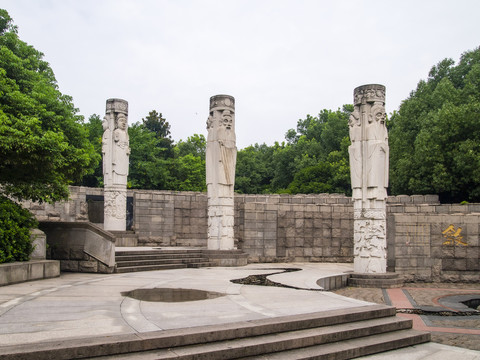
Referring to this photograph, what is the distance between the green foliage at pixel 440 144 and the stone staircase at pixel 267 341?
64.7 ft

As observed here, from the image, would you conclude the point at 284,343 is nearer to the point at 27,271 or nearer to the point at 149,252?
the point at 27,271

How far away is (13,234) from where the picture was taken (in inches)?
318

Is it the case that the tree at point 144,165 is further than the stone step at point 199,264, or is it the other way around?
Answer: the tree at point 144,165

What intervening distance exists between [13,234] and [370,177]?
27.7ft

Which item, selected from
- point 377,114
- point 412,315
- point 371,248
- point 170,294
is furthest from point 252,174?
point 170,294

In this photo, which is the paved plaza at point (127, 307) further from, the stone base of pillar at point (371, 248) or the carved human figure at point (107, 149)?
the carved human figure at point (107, 149)

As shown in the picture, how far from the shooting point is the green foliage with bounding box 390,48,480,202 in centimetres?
2394

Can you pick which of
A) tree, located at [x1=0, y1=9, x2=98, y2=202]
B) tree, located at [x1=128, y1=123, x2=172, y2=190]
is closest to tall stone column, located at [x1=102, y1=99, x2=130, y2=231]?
tree, located at [x1=0, y1=9, x2=98, y2=202]

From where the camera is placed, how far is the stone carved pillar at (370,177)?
1200 cm

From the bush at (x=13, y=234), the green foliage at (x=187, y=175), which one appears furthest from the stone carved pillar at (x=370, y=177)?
the green foliage at (x=187, y=175)

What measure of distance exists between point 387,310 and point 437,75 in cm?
3178

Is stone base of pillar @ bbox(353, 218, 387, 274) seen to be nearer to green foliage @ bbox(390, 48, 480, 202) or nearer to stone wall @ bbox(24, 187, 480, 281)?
stone wall @ bbox(24, 187, 480, 281)

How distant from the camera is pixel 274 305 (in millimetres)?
6367

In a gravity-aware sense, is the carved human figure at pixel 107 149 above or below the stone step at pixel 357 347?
above
